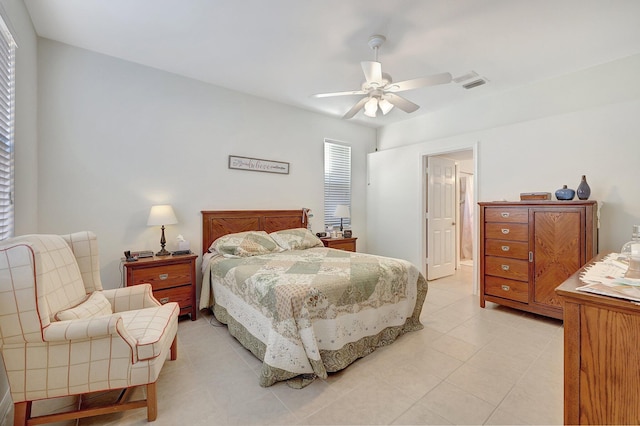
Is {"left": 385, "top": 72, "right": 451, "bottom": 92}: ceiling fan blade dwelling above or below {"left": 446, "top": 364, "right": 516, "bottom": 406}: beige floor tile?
above

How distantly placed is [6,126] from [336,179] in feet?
12.9

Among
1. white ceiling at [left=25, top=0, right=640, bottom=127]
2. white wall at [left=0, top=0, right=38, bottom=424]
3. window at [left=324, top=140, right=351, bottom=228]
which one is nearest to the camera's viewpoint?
white wall at [left=0, top=0, right=38, bottom=424]

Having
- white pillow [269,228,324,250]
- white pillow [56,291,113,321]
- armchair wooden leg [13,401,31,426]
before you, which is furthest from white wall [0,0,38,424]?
white pillow [269,228,324,250]

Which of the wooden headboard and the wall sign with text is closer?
the wooden headboard

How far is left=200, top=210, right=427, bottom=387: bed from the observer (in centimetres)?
194

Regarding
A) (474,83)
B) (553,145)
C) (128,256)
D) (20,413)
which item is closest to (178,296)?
(128,256)

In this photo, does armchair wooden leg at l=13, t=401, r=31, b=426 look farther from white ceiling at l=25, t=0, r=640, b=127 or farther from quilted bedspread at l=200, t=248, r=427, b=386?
white ceiling at l=25, t=0, r=640, b=127

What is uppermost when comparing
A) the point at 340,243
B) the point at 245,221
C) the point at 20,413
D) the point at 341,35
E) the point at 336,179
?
the point at 341,35

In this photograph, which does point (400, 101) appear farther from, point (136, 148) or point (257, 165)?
point (136, 148)

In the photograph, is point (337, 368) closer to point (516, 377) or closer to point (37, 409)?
point (516, 377)

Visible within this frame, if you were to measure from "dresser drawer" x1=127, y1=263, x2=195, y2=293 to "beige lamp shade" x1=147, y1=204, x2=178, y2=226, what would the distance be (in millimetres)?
470

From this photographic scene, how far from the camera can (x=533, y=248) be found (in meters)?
3.08

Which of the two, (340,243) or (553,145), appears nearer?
(553,145)

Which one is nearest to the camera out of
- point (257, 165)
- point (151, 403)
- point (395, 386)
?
point (151, 403)
